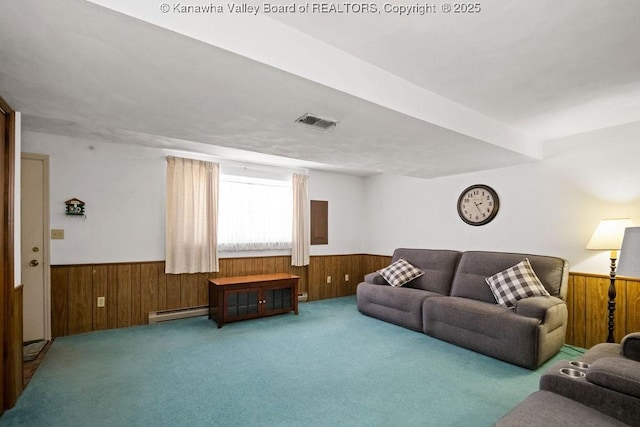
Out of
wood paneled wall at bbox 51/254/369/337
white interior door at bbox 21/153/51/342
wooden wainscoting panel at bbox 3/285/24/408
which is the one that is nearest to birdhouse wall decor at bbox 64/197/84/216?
white interior door at bbox 21/153/51/342

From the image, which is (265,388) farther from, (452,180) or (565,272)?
(452,180)

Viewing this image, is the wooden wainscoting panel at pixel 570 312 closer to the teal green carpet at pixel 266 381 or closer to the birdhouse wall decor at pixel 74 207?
the teal green carpet at pixel 266 381

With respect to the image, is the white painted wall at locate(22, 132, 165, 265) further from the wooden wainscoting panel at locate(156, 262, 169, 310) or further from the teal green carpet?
the teal green carpet

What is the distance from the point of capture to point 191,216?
4.57 metres

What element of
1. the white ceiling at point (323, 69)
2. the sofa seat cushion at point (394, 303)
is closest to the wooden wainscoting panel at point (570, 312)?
the sofa seat cushion at point (394, 303)

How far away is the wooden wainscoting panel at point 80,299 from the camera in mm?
3852

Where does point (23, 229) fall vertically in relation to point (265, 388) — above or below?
above

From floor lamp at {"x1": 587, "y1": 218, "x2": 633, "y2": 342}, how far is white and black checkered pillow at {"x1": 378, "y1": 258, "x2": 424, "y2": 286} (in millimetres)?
2048

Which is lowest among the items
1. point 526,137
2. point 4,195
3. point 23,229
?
point 23,229

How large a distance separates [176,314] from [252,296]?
42.2 inches

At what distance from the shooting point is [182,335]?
12.5ft

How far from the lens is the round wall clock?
437cm

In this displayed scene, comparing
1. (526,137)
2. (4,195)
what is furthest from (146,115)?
(526,137)

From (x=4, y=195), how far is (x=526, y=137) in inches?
193
